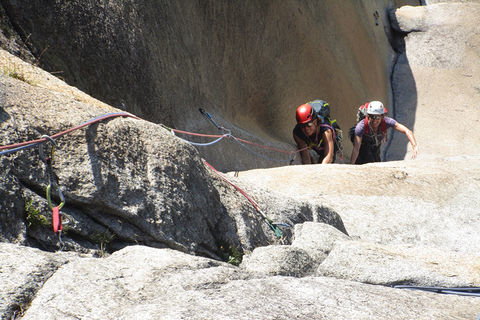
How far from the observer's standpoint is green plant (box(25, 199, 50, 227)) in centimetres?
305

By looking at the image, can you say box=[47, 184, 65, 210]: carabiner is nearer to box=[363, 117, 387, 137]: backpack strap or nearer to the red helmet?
the red helmet

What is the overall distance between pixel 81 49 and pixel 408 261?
15.6 ft

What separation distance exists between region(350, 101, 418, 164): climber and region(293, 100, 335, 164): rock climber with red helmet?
44cm

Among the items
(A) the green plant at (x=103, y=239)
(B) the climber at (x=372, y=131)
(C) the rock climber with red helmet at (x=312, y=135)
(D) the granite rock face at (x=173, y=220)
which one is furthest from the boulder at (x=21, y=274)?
(B) the climber at (x=372, y=131)

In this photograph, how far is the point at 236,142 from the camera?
10000 millimetres

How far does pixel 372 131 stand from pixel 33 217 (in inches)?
285

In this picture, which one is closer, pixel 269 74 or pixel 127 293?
pixel 127 293

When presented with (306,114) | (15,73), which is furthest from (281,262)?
(306,114)

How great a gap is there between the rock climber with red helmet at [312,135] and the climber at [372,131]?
0.44m

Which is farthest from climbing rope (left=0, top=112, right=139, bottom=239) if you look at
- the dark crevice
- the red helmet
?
the dark crevice

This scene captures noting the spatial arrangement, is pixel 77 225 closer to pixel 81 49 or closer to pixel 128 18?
pixel 81 49

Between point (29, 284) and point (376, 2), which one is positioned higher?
point (376, 2)

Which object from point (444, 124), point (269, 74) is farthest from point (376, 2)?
point (269, 74)

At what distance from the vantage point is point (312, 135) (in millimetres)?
9555
